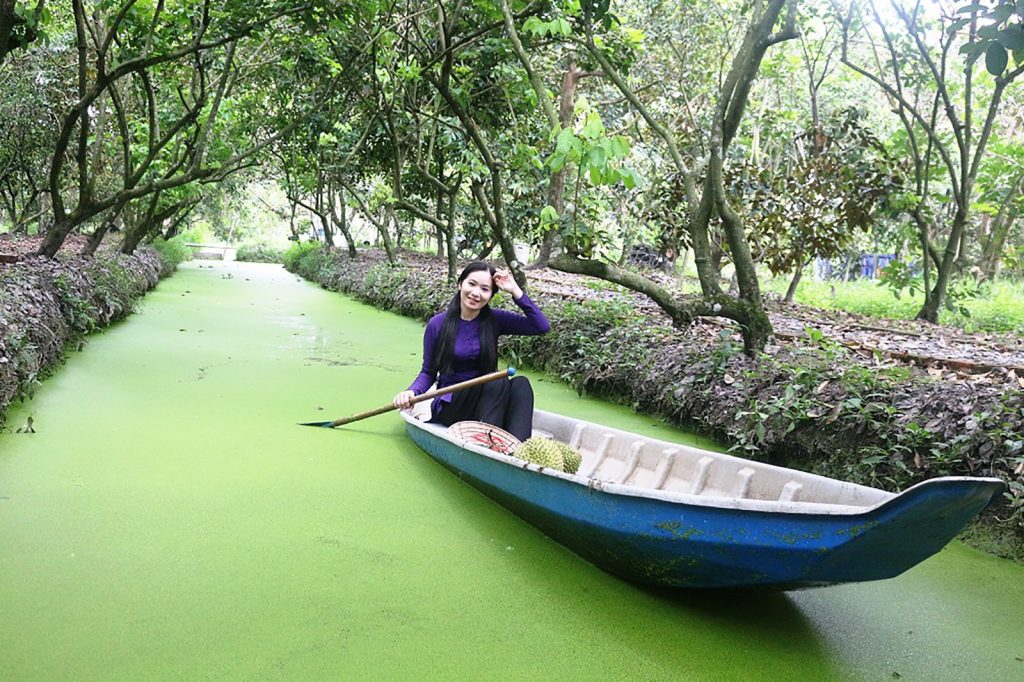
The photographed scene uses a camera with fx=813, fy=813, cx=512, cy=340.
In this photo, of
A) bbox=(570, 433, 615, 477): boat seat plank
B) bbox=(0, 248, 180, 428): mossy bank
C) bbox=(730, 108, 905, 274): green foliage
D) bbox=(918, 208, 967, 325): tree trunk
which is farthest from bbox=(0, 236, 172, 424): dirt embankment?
bbox=(918, 208, 967, 325): tree trunk

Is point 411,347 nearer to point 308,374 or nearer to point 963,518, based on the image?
point 308,374

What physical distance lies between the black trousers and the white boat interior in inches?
7.1

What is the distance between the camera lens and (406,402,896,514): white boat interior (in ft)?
6.46

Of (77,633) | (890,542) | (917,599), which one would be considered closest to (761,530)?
(890,542)

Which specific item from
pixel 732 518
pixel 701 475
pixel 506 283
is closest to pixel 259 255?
pixel 506 283

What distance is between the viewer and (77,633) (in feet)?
6.10

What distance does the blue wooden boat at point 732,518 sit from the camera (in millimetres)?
1676

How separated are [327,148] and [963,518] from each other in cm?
994

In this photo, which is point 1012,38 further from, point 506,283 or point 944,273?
point 944,273

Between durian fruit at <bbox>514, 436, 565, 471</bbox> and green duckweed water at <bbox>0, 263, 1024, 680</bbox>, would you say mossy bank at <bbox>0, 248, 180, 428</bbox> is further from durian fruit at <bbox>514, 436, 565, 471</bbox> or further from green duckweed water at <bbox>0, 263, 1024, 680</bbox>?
durian fruit at <bbox>514, 436, 565, 471</bbox>

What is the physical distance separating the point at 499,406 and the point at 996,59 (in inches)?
86.5

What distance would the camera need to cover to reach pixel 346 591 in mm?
2197

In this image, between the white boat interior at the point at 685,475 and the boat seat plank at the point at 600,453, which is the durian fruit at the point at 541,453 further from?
the boat seat plank at the point at 600,453

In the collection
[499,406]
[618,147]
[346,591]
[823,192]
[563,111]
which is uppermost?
[563,111]
